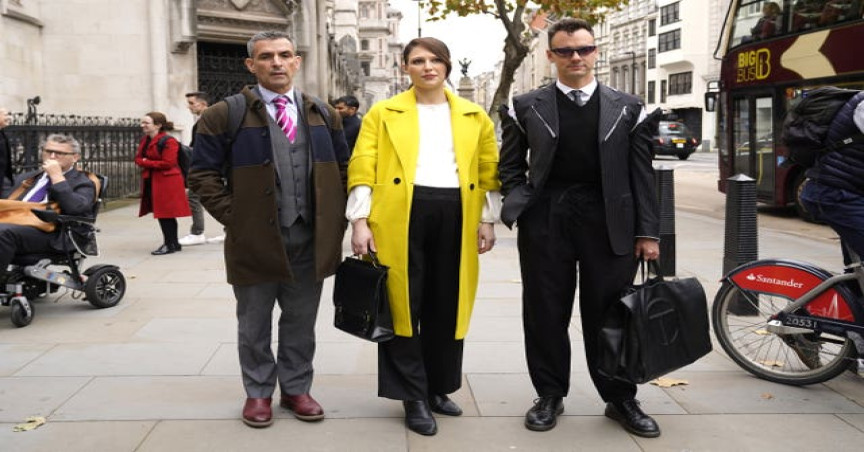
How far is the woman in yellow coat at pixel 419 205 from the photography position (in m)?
4.00

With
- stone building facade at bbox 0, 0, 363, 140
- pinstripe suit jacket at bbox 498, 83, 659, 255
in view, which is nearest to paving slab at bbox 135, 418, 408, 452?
pinstripe suit jacket at bbox 498, 83, 659, 255

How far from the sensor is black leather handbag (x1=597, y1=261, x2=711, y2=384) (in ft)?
12.8

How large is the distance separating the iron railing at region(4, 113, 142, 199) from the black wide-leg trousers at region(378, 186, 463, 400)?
32.7ft

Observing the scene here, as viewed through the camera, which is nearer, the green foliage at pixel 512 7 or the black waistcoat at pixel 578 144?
the black waistcoat at pixel 578 144

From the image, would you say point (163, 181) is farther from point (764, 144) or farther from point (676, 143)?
point (676, 143)

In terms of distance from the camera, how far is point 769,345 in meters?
5.10

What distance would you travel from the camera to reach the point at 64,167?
6715mm

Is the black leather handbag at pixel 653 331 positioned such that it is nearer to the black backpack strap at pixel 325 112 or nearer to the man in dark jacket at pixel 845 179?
the man in dark jacket at pixel 845 179

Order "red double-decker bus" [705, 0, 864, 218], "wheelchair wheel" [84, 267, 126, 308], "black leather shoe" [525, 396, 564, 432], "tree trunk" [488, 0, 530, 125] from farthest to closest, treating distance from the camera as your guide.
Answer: "tree trunk" [488, 0, 530, 125]
"red double-decker bus" [705, 0, 864, 218]
"wheelchair wheel" [84, 267, 126, 308]
"black leather shoe" [525, 396, 564, 432]

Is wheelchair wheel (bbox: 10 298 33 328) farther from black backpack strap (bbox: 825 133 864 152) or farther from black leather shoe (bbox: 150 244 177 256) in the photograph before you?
black backpack strap (bbox: 825 133 864 152)

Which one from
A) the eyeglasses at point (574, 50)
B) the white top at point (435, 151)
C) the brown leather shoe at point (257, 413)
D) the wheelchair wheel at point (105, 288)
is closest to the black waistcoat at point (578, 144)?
the eyeglasses at point (574, 50)

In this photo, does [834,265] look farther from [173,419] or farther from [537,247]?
[173,419]

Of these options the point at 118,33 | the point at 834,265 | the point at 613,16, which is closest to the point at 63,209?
the point at 834,265

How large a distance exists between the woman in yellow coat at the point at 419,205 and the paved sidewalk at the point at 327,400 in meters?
0.40
